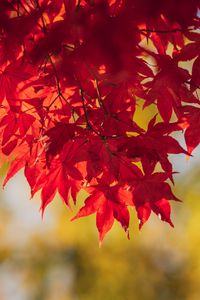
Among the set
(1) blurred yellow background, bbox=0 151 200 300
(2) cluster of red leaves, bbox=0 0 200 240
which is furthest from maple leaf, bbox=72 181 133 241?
(1) blurred yellow background, bbox=0 151 200 300

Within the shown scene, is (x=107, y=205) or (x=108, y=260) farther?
(x=108, y=260)

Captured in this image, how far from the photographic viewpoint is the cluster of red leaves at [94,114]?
1221 mm

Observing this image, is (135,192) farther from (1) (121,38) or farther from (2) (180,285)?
(2) (180,285)

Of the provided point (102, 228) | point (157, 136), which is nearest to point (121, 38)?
point (157, 136)

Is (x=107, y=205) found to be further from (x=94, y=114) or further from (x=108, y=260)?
(x=108, y=260)

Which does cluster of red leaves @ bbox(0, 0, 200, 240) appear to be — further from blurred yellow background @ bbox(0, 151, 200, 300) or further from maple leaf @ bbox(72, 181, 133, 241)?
blurred yellow background @ bbox(0, 151, 200, 300)

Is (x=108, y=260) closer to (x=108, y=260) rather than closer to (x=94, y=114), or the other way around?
(x=108, y=260)

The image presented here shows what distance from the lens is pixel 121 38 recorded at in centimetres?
85

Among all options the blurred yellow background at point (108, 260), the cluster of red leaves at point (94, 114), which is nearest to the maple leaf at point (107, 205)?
the cluster of red leaves at point (94, 114)

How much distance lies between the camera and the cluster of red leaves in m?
1.22

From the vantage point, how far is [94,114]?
4.48ft

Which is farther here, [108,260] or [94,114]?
[108,260]

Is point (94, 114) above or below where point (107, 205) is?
above

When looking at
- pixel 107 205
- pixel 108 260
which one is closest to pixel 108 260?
pixel 108 260
